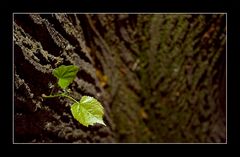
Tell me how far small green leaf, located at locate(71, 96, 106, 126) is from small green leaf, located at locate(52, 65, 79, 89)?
0.10 meters

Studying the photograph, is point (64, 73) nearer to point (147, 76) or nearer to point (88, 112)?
point (88, 112)

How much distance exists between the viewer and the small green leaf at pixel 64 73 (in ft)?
3.10

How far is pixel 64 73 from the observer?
954mm

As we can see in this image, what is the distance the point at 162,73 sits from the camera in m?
2.05

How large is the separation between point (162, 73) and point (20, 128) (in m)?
1.23

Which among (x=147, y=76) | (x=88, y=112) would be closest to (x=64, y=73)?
(x=88, y=112)

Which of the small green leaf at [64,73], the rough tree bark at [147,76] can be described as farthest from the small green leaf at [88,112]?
the rough tree bark at [147,76]

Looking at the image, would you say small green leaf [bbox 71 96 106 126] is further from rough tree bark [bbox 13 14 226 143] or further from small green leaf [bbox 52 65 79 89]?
rough tree bark [bbox 13 14 226 143]

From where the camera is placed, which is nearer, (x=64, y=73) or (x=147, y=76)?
(x=64, y=73)

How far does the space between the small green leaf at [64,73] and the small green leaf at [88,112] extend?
0.10m

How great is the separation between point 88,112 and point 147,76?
4.03ft

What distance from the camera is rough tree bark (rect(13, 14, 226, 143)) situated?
1327mm

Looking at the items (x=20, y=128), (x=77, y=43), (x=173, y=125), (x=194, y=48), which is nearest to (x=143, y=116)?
(x=173, y=125)

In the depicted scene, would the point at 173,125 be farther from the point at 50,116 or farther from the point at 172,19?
the point at 50,116
